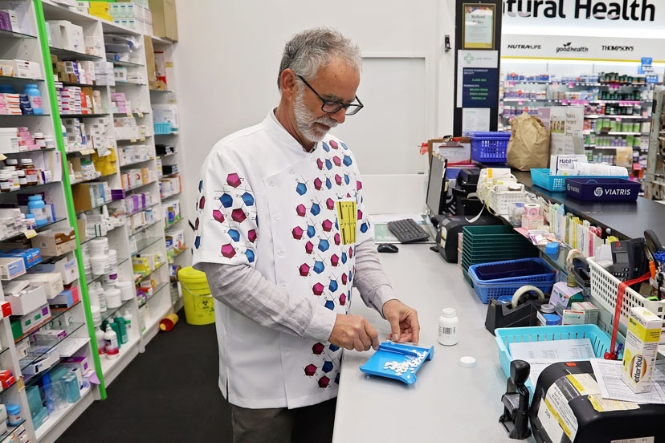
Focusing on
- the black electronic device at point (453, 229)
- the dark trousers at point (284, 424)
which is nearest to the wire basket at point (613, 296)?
the dark trousers at point (284, 424)

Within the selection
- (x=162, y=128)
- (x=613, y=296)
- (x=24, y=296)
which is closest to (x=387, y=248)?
(x=613, y=296)

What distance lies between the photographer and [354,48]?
4.49 ft

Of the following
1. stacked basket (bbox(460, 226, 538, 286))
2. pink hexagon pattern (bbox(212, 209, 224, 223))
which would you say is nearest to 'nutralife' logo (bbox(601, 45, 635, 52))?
stacked basket (bbox(460, 226, 538, 286))

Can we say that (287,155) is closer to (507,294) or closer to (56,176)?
(507,294)

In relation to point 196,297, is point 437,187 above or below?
above

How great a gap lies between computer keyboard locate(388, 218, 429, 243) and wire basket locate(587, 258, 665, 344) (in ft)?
5.78

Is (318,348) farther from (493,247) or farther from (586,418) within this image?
(493,247)

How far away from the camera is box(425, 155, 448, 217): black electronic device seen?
3.01 meters

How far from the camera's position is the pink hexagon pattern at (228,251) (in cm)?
128

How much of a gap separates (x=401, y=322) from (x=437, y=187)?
1.75m

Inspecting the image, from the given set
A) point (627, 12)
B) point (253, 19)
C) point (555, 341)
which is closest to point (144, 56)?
point (253, 19)

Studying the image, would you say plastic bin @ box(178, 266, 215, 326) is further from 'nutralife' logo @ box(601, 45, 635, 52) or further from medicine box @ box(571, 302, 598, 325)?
'nutralife' logo @ box(601, 45, 635, 52)

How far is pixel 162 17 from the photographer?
3859mm

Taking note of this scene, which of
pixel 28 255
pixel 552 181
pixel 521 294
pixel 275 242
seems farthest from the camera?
pixel 28 255
